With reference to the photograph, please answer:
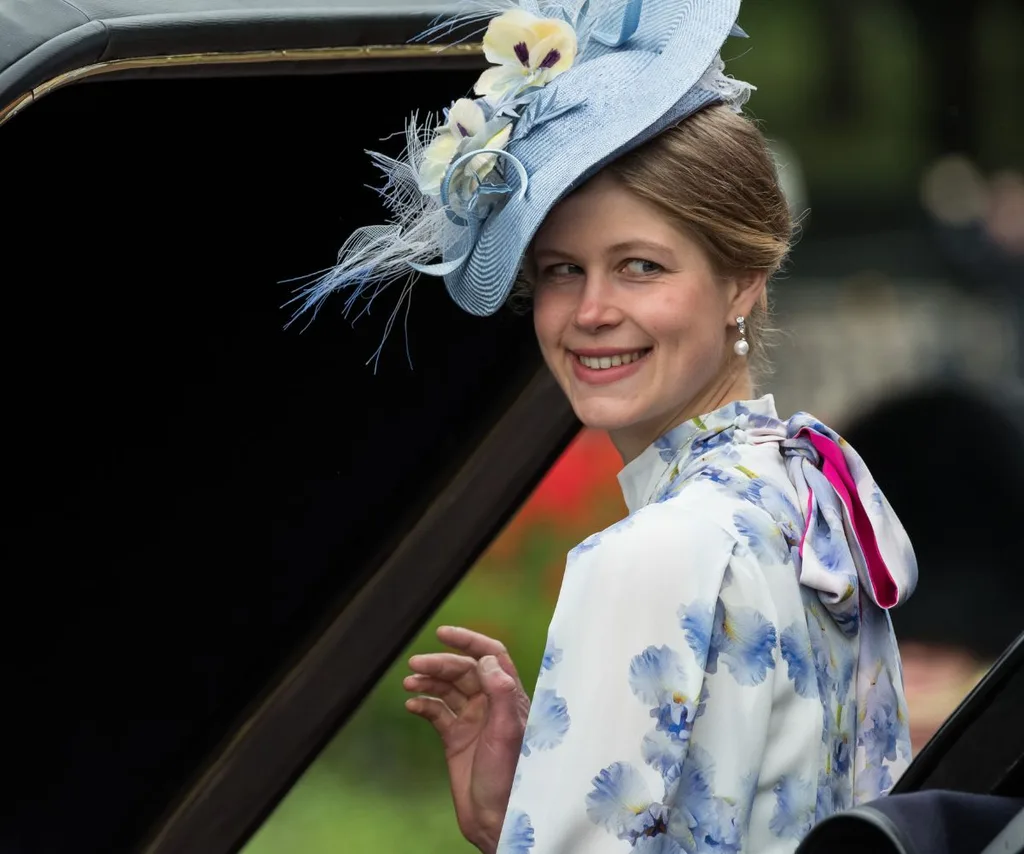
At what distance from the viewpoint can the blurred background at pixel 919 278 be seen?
4738mm

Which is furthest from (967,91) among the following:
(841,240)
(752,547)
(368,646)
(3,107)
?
(3,107)

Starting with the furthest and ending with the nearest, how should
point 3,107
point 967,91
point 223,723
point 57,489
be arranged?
point 967,91 < point 223,723 < point 57,489 < point 3,107

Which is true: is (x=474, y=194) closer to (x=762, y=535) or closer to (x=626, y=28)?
(x=626, y=28)

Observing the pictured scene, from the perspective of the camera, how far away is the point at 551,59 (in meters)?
1.59

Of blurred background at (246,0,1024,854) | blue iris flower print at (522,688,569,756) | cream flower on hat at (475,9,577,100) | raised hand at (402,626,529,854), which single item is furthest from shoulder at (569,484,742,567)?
blurred background at (246,0,1024,854)

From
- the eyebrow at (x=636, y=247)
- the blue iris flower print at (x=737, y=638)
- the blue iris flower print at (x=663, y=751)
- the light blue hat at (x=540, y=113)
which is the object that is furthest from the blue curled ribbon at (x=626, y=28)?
the blue iris flower print at (x=663, y=751)

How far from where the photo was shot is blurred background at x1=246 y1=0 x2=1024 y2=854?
4.74m

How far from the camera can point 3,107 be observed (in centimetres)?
120

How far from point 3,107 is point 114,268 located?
70 centimetres

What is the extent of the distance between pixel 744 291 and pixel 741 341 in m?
0.05

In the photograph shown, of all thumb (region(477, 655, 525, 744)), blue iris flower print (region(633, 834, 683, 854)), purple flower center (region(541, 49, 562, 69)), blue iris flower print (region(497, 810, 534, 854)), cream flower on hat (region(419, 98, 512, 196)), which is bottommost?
thumb (region(477, 655, 525, 744))

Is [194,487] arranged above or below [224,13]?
below

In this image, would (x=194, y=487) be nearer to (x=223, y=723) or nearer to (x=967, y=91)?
(x=223, y=723)

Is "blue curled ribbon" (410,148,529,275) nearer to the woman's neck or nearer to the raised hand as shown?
the woman's neck
